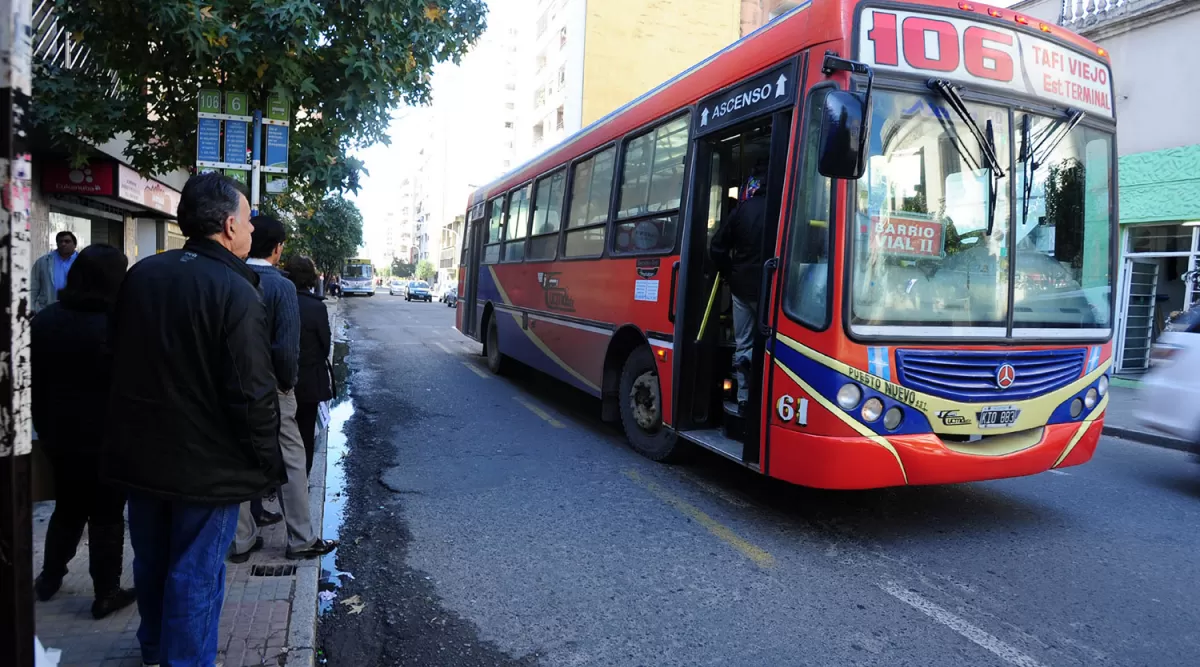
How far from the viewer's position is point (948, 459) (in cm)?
452

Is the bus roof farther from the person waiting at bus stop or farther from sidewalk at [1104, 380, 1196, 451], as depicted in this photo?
sidewalk at [1104, 380, 1196, 451]

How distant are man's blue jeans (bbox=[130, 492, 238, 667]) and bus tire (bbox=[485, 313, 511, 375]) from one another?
29.4 feet

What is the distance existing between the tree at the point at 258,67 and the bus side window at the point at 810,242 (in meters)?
4.23

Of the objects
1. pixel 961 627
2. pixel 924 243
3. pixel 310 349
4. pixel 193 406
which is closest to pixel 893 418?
pixel 924 243

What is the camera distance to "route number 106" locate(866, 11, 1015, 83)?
14.7ft

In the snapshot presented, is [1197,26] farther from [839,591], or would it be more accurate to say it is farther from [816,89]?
[839,591]

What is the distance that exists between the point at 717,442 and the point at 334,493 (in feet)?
9.39

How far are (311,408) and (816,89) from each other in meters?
3.50

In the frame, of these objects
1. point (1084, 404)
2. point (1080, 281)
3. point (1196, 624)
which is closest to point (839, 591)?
point (1196, 624)

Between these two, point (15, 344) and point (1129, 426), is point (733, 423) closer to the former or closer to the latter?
point (15, 344)

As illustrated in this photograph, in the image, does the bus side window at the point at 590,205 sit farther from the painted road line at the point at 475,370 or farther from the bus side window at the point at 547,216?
the painted road line at the point at 475,370

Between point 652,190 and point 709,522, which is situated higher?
point 652,190

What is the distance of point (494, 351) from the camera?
12.0 metres

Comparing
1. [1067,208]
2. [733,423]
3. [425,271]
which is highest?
[425,271]
